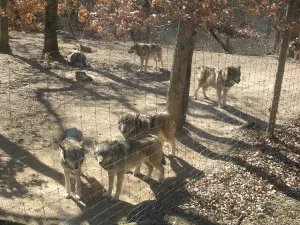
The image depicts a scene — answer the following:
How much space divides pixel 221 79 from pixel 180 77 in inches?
126

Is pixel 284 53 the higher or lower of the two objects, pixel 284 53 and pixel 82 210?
the higher

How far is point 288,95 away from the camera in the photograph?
557 inches

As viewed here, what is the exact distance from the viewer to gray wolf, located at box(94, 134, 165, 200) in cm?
685

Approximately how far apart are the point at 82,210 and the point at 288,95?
944cm

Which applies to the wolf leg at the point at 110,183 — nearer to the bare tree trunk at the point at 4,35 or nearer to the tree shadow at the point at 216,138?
the tree shadow at the point at 216,138

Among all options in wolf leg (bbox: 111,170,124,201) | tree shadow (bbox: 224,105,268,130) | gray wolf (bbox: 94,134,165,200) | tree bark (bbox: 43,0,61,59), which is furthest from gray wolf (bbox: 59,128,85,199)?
tree bark (bbox: 43,0,61,59)

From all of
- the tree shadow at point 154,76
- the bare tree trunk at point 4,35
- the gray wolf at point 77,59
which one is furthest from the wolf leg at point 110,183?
the bare tree trunk at point 4,35

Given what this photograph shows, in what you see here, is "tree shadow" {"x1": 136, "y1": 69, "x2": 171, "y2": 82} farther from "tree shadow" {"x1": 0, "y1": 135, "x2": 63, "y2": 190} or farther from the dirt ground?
"tree shadow" {"x1": 0, "y1": 135, "x2": 63, "y2": 190}

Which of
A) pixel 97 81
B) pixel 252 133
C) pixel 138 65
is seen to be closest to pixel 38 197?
pixel 252 133

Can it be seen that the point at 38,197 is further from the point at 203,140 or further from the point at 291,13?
the point at 291,13

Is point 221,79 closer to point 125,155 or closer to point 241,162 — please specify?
point 241,162

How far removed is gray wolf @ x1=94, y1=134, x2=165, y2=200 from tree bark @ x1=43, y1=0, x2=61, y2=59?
10.3 m

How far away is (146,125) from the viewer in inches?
333

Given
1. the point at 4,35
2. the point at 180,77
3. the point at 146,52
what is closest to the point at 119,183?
the point at 180,77
